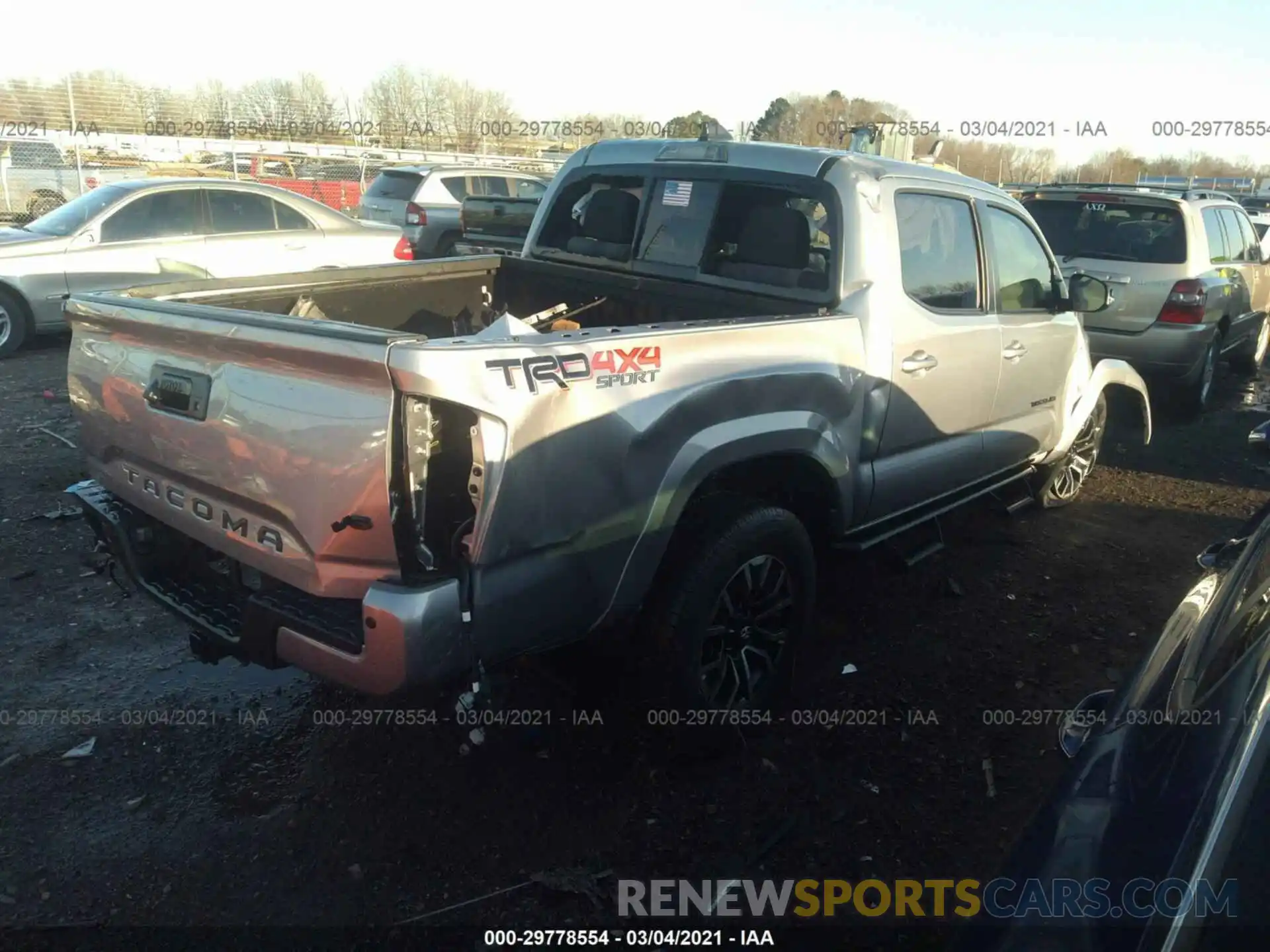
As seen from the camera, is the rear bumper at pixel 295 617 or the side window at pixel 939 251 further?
the side window at pixel 939 251

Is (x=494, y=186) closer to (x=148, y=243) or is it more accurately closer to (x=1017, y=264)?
(x=148, y=243)

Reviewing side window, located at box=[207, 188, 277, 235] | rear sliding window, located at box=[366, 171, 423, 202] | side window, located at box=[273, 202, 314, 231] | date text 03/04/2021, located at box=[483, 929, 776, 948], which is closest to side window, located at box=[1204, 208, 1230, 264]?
date text 03/04/2021, located at box=[483, 929, 776, 948]

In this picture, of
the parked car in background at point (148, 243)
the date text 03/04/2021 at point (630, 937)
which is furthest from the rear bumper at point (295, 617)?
the parked car in background at point (148, 243)

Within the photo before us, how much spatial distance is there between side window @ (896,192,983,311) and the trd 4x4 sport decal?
163 centimetres

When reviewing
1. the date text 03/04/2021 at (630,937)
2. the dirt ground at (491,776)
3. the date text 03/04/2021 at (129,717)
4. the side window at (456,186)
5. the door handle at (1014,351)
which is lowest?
the date text 03/04/2021 at (630,937)

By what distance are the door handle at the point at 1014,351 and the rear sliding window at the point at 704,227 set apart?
4.08 ft

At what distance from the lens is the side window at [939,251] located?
3.86 metres

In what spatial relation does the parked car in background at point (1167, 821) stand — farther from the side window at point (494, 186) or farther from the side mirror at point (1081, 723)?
the side window at point (494, 186)

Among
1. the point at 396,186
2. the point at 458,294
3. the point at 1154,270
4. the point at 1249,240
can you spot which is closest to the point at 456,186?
the point at 396,186

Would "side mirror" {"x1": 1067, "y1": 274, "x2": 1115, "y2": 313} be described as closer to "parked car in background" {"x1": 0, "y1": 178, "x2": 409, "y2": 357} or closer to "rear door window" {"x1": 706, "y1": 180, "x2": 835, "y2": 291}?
"rear door window" {"x1": 706, "y1": 180, "x2": 835, "y2": 291}

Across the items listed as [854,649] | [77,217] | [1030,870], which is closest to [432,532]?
[1030,870]

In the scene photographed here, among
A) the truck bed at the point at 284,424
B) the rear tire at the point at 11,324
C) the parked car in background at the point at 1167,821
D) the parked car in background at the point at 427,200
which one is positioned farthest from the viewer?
the parked car in background at the point at 427,200

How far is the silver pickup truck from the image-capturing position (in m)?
2.35

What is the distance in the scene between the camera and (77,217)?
9047 mm
